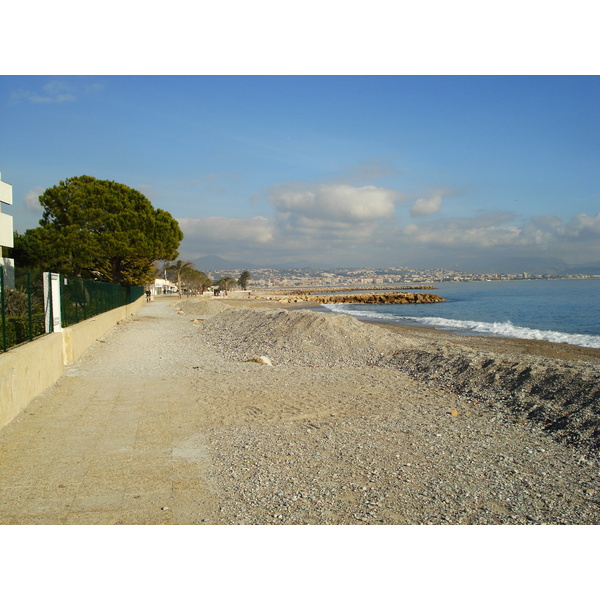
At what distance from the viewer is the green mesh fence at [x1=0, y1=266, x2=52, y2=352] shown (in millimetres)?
7491

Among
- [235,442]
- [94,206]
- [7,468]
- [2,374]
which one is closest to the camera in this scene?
[7,468]

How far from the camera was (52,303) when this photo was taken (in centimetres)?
1141

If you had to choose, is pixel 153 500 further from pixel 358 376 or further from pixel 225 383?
pixel 358 376

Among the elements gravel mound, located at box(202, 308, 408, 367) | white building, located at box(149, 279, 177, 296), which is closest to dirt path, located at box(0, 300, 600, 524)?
gravel mound, located at box(202, 308, 408, 367)

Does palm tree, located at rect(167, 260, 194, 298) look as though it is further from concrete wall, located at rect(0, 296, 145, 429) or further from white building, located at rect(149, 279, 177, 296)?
concrete wall, located at rect(0, 296, 145, 429)

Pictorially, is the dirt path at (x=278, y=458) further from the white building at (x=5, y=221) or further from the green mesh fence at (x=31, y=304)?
the white building at (x=5, y=221)

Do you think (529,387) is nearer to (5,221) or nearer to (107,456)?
(107,456)

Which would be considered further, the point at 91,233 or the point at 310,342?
the point at 91,233

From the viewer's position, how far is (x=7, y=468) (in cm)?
528

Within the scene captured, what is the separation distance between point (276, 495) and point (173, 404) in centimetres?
432

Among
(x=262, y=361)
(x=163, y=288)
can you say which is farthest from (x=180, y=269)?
(x=262, y=361)

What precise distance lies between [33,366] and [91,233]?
2753 centimetres

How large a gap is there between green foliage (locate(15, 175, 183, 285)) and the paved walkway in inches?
975

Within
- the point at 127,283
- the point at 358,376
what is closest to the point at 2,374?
the point at 358,376
